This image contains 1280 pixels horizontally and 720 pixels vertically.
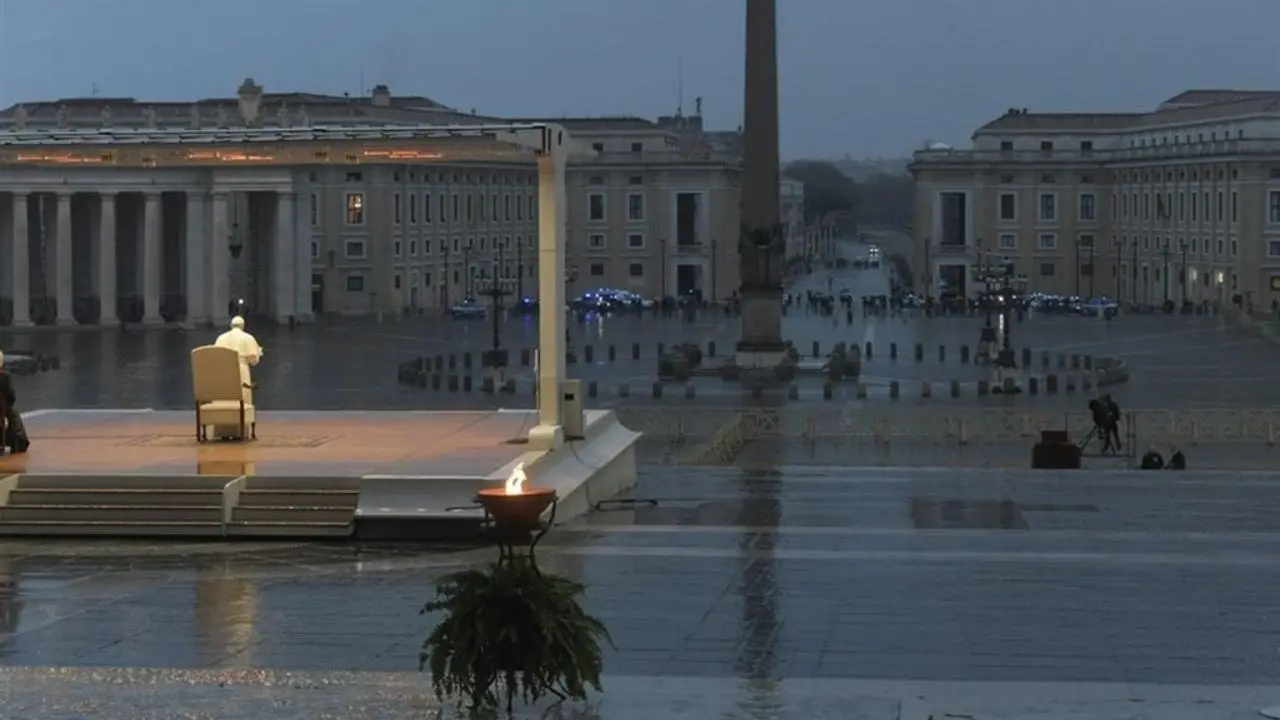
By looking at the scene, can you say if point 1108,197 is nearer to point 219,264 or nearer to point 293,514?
point 219,264

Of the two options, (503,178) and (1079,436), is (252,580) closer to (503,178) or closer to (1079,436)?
(1079,436)

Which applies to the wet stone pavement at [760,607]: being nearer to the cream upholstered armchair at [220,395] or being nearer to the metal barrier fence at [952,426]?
the cream upholstered armchair at [220,395]

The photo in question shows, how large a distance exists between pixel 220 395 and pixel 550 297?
141 inches

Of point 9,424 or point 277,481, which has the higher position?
point 9,424

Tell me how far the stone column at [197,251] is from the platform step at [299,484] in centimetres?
6035

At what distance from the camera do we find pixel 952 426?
3328cm

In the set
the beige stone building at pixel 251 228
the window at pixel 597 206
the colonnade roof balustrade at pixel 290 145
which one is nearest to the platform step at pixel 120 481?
the colonnade roof balustrade at pixel 290 145

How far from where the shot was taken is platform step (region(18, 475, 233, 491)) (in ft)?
53.7

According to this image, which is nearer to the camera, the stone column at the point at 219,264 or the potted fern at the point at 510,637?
the potted fern at the point at 510,637

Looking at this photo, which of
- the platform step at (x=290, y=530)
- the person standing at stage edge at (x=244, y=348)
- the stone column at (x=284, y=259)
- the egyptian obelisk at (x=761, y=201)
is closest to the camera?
the platform step at (x=290, y=530)

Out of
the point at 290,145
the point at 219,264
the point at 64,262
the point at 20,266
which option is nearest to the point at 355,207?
the point at 219,264

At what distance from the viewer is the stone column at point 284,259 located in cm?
7719

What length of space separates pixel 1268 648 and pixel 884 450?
20.3 m

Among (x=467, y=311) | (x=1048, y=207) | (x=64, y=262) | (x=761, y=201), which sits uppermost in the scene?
(x=1048, y=207)
